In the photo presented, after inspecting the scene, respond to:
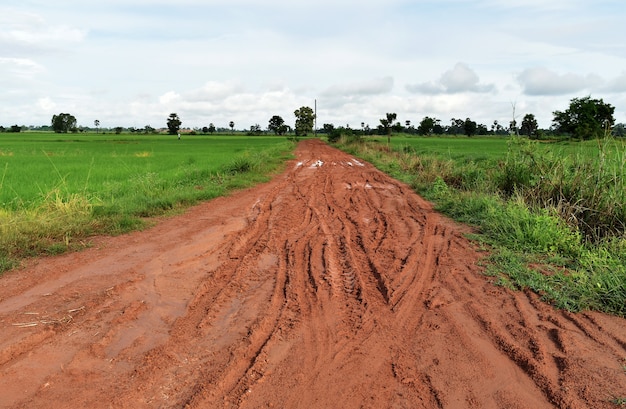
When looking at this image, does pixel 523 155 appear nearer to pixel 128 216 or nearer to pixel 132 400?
pixel 128 216

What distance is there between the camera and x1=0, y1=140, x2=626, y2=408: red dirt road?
287 centimetres

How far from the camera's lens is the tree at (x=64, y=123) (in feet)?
343

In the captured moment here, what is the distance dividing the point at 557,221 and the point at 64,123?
120 metres

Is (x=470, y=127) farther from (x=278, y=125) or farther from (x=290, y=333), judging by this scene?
(x=290, y=333)

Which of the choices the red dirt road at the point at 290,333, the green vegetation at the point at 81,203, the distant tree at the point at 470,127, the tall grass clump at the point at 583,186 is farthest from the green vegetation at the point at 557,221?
the distant tree at the point at 470,127

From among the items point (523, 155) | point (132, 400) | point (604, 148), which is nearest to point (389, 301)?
point (132, 400)

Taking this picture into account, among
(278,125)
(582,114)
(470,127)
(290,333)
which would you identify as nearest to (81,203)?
→ (290,333)

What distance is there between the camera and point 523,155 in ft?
31.0

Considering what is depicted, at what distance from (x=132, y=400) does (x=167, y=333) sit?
0.99 meters

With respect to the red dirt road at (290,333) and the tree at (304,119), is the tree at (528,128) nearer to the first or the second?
the red dirt road at (290,333)

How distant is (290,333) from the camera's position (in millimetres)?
3680

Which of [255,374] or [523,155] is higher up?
[523,155]

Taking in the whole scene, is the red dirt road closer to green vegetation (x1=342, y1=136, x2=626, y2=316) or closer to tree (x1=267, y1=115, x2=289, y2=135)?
green vegetation (x1=342, y1=136, x2=626, y2=316)

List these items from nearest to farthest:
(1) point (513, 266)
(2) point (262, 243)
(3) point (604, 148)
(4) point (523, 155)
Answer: (1) point (513, 266) < (2) point (262, 243) < (3) point (604, 148) < (4) point (523, 155)
